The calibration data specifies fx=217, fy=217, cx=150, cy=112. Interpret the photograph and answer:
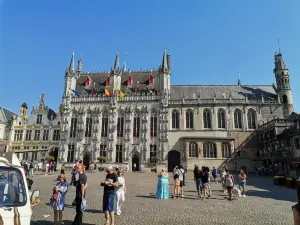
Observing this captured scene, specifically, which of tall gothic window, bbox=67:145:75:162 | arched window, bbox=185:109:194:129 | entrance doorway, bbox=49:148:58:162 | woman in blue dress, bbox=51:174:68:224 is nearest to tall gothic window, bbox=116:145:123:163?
tall gothic window, bbox=67:145:75:162

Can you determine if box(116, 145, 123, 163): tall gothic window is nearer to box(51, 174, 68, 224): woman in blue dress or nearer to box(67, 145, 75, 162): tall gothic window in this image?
box(67, 145, 75, 162): tall gothic window

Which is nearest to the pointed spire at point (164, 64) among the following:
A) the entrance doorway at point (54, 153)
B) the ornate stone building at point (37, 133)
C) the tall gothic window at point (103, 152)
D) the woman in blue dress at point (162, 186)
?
the tall gothic window at point (103, 152)

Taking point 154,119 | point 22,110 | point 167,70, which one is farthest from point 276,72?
point 22,110

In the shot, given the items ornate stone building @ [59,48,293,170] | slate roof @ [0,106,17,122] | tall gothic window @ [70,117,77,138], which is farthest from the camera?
slate roof @ [0,106,17,122]

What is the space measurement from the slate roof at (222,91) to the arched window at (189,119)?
3.90m

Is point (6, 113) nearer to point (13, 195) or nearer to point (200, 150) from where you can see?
point (200, 150)

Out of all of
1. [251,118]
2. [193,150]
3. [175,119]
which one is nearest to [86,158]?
[175,119]

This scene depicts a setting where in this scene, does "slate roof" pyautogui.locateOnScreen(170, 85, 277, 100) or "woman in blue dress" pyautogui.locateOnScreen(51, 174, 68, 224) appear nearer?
"woman in blue dress" pyautogui.locateOnScreen(51, 174, 68, 224)

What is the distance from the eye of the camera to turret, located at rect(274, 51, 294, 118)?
1652 inches

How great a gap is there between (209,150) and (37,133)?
35.3 metres

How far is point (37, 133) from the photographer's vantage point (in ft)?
151

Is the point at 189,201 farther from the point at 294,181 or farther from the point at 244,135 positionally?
the point at 244,135

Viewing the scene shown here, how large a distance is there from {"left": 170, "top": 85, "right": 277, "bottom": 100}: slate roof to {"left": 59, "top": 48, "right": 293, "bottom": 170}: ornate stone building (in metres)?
0.18

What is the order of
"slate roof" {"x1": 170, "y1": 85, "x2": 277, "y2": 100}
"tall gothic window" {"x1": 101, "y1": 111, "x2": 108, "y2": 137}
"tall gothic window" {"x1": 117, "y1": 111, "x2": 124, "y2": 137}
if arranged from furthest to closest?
"slate roof" {"x1": 170, "y1": 85, "x2": 277, "y2": 100}
"tall gothic window" {"x1": 101, "y1": 111, "x2": 108, "y2": 137}
"tall gothic window" {"x1": 117, "y1": 111, "x2": 124, "y2": 137}
